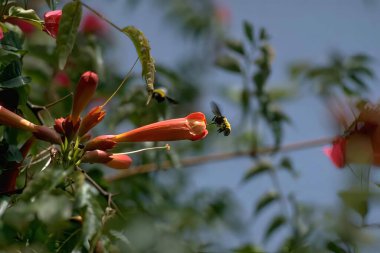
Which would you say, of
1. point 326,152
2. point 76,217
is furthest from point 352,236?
point 76,217

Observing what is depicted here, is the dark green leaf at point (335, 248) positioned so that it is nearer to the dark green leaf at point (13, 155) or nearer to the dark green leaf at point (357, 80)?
the dark green leaf at point (13, 155)

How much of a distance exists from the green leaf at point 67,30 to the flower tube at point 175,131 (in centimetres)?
65

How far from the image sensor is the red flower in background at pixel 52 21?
2.52 meters

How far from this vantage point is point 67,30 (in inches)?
82.6

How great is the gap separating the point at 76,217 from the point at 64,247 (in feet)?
1.04

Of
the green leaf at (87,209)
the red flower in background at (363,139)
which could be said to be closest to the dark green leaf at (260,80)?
the red flower in background at (363,139)

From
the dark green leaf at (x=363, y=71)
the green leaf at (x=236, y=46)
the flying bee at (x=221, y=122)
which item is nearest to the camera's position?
the flying bee at (x=221, y=122)

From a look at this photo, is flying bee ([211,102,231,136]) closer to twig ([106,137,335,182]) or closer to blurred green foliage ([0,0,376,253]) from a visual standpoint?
blurred green foliage ([0,0,376,253])

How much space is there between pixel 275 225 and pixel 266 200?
315mm

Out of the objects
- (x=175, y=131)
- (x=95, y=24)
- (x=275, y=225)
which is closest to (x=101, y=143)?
(x=175, y=131)

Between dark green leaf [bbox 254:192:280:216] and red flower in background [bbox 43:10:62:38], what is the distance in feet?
8.52

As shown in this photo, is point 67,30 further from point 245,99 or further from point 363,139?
point 245,99

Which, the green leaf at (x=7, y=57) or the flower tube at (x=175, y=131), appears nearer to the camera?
the green leaf at (x=7, y=57)

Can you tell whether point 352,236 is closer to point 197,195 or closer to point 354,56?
point 354,56
